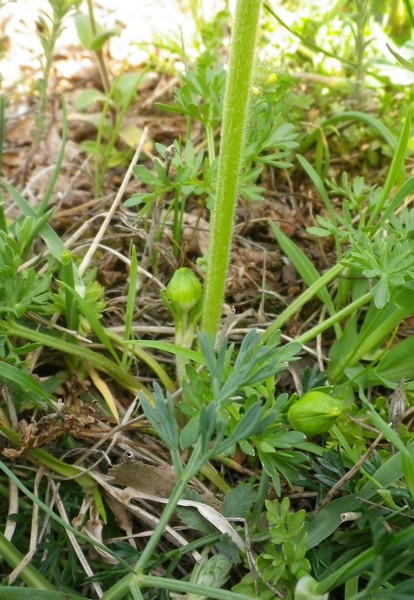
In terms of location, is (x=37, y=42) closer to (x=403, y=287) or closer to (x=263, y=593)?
(x=403, y=287)

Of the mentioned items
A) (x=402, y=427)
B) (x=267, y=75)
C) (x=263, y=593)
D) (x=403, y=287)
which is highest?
(x=267, y=75)

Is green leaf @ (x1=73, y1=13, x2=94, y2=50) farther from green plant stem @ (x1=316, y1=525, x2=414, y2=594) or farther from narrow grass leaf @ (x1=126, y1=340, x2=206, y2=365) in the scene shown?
green plant stem @ (x1=316, y1=525, x2=414, y2=594)

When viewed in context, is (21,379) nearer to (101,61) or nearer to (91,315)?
(91,315)

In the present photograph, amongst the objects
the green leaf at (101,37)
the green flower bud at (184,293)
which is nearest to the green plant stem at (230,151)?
the green flower bud at (184,293)

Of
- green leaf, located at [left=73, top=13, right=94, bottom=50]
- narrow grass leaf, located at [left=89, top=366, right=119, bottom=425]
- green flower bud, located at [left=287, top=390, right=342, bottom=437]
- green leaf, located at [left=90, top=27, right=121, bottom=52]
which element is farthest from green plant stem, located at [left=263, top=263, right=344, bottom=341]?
green leaf, located at [left=73, top=13, right=94, bottom=50]

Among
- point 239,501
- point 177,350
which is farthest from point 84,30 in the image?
point 239,501

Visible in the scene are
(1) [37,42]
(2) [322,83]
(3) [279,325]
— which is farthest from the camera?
(1) [37,42]

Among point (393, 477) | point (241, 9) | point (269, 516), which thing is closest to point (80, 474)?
point (269, 516)
